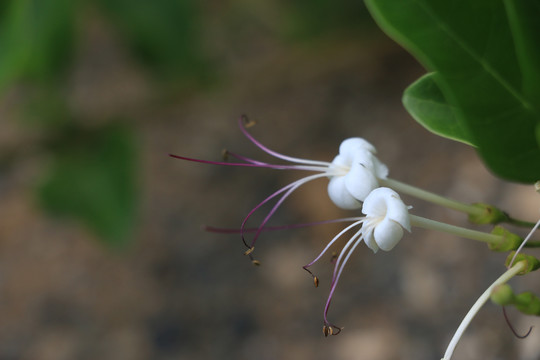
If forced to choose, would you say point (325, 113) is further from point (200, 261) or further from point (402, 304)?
point (402, 304)

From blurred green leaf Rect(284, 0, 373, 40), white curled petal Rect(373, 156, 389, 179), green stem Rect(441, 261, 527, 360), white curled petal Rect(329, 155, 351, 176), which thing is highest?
white curled petal Rect(373, 156, 389, 179)

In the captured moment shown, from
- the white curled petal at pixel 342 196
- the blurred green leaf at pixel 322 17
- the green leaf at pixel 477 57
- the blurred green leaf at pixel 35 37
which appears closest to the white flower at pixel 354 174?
the white curled petal at pixel 342 196

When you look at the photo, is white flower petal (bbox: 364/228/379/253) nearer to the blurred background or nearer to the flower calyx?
the flower calyx

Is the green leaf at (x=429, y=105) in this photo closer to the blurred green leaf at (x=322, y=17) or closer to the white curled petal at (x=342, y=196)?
the white curled petal at (x=342, y=196)

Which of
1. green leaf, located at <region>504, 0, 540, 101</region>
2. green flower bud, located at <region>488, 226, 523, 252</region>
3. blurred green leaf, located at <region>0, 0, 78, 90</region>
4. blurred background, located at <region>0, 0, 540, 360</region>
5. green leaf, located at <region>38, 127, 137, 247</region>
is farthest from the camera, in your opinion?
green leaf, located at <region>38, 127, 137, 247</region>

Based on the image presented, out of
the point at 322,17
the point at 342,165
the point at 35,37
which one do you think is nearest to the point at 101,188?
the point at 35,37

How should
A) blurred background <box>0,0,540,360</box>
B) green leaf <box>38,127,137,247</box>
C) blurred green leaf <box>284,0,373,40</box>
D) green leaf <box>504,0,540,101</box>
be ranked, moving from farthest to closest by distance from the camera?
blurred green leaf <box>284,0,373,40</box>, green leaf <box>38,127,137,247</box>, blurred background <box>0,0,540,360</box>, green leaf <box>504,0,540,101</box>

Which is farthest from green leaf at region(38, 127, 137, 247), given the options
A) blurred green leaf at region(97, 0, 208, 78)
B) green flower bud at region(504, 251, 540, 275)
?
green flower bud at region(504, 251, 540, 275)
